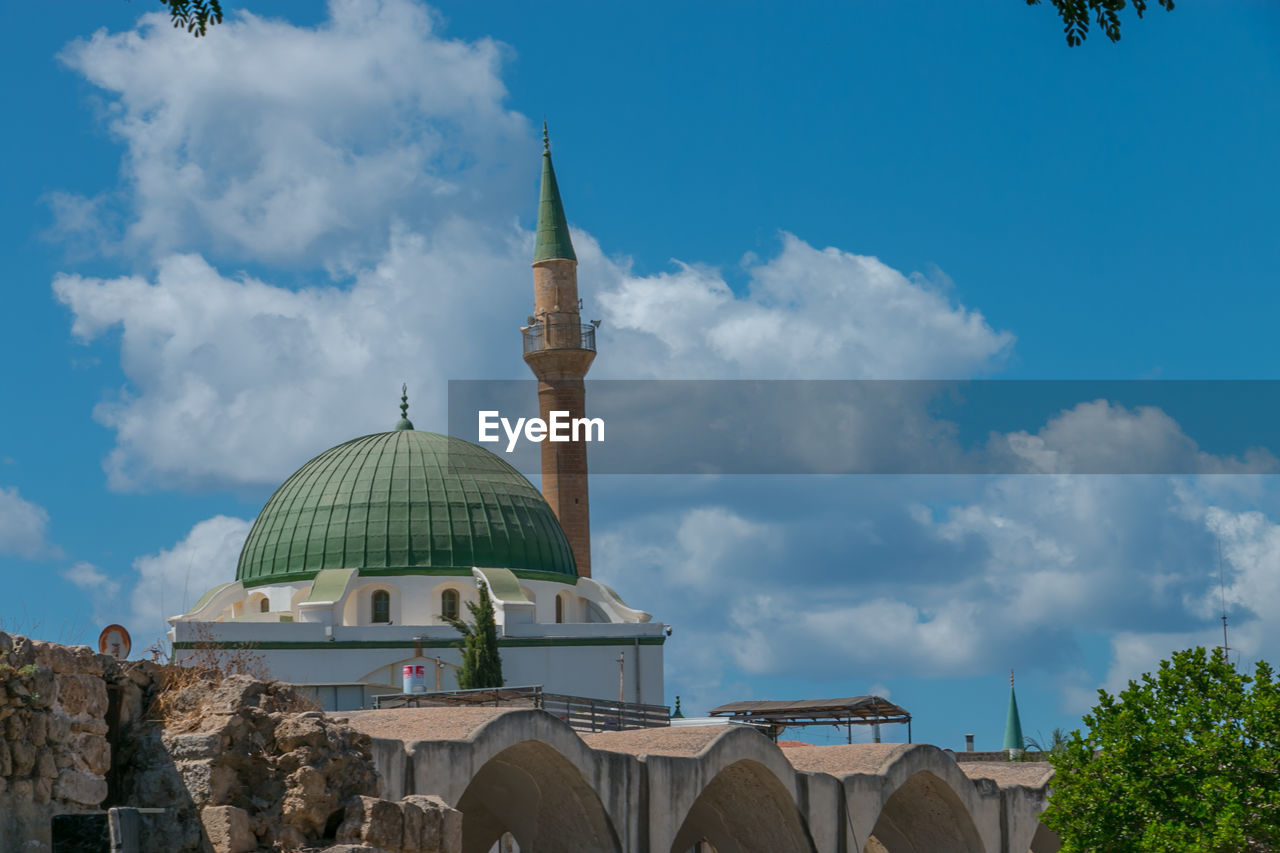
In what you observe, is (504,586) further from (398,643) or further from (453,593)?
(398,643)

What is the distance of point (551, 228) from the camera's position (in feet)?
167

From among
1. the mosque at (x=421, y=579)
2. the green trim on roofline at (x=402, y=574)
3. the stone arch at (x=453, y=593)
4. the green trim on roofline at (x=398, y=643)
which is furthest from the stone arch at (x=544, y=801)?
the green trim on roofline at (x=402, y=574)

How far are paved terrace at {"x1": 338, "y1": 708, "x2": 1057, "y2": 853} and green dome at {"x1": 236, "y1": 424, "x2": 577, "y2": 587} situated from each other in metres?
18.9

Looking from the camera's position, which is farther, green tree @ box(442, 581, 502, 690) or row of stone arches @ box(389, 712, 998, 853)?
green tree @ box(442, 581, 502, 690)

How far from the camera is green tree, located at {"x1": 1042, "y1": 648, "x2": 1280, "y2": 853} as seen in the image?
19609 mm

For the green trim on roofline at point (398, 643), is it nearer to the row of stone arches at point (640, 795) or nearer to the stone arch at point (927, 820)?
the row of stone arches at point (640, 795)

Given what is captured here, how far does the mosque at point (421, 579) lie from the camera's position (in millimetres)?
41312

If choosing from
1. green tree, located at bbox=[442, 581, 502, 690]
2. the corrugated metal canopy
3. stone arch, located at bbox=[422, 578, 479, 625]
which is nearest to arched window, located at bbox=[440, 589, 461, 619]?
stone arch, located at bbox=[422, 578, 479, 625]

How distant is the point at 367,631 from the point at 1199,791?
25.3 m

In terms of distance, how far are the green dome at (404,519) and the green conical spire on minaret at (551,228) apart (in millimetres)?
7153

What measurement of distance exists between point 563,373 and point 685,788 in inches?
1140

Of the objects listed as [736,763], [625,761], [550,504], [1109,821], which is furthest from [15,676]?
[550,504]

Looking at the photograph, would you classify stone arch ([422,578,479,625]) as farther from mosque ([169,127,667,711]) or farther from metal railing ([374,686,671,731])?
metal railing ([374,686,671,731])

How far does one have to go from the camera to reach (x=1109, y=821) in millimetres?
20609
